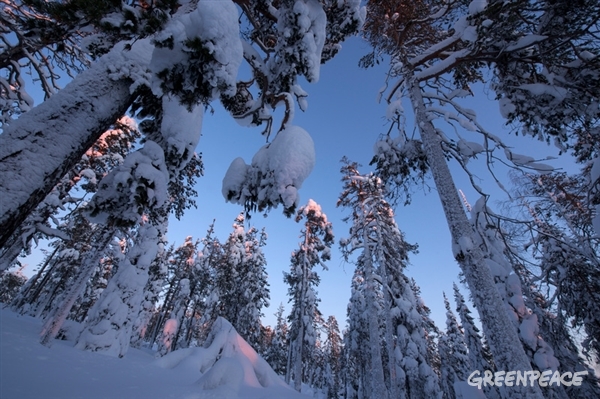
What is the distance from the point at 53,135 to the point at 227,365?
4178mm

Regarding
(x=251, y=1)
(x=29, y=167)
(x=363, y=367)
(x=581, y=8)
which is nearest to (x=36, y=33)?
(x=29, y=167)

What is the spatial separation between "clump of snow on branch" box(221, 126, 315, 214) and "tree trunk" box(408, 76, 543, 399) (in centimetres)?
363

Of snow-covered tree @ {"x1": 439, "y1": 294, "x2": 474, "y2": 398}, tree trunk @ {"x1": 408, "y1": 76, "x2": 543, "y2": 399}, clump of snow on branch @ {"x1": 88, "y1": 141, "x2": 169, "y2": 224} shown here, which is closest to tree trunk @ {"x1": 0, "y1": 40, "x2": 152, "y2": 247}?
clump of snow on branch @ {"x1": 88, "y1": 141, "x2": 169, "y2": 224}

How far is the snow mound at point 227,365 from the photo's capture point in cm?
407

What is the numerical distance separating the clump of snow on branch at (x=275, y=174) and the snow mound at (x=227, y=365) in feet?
9.59

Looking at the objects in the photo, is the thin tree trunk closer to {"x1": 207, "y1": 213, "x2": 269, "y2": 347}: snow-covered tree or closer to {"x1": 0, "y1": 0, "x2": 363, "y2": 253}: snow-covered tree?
{"x1": 0, "y1": 0, "x2": 363, "y2": 253}: snow-covered tree

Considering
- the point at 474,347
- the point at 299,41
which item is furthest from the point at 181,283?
the point at 299,41

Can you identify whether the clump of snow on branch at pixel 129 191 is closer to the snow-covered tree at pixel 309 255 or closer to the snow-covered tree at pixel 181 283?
the snow-covered tree at pixel 309 255

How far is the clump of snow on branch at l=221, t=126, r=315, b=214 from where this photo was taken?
3291 mm

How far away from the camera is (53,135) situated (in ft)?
6.83

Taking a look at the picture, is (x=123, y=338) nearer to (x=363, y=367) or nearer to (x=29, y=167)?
(x=29, y=167)

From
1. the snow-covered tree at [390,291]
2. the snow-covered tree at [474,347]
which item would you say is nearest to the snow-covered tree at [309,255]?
the snow-covered tree at [390,291]

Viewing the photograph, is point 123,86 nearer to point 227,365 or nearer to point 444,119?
point 227,365

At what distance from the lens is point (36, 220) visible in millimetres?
10164
